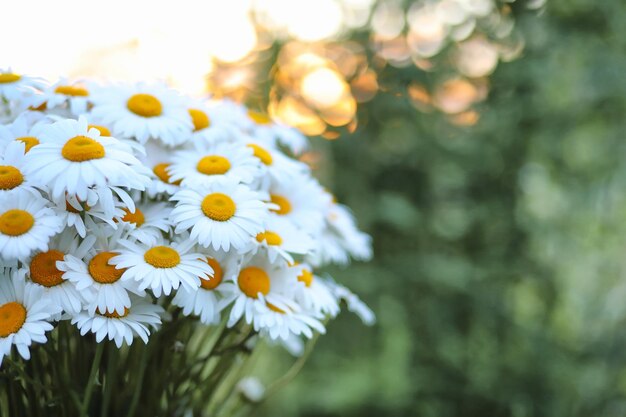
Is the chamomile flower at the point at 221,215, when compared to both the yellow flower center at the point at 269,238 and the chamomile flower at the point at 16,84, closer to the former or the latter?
the yellow flower center at the point at 269,238

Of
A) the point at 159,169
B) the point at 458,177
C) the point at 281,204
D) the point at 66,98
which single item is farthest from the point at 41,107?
the point at 458,177

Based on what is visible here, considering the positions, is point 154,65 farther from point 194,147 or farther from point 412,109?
point 194,147

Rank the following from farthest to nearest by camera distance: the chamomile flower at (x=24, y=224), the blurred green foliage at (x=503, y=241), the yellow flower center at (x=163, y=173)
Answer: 1. the blurred green foliage at (x=503, y=241)
2. the yellow flower center at (x=163, y=173)
3. the chamomile flower at (x=24, y=224)

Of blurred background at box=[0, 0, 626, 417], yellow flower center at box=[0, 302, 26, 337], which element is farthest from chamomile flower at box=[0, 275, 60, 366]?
blurred background at box=[0, 0, 626, 417]

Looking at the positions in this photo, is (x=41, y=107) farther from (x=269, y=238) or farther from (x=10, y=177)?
(x=269, y=238)

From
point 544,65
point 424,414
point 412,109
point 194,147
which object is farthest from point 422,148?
point 194,147

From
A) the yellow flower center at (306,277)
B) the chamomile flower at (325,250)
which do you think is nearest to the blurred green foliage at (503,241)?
the chamomile flower at (325,250)
